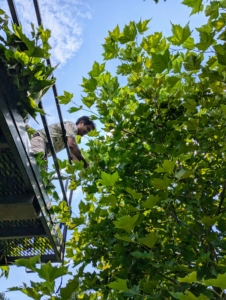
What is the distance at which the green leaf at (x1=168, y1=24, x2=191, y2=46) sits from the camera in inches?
59.6

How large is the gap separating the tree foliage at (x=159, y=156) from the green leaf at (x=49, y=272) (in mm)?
467

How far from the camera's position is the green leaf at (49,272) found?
94cm

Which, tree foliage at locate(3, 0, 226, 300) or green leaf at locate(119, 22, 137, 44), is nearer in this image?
tree foliage at locate(3, 0, 226, 300)

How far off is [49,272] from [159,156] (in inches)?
→ 41.9

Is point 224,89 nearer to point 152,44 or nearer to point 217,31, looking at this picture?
point 217,31

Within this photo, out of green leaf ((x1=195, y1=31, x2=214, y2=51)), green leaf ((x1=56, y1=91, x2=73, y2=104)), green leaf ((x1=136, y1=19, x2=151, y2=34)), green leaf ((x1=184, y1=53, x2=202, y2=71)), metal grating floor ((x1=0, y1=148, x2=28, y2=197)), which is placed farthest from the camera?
green leaf ((x1=56, y1=91, x2=73, y2=104))

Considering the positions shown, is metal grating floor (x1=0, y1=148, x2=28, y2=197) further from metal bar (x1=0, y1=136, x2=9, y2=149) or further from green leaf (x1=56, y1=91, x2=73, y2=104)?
green leaf (x1=56, y1=91, x2=73, y2=104)

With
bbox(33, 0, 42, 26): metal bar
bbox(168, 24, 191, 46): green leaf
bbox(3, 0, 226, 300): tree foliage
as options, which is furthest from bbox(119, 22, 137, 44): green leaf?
bbox(33, 0, 42, 26): metal bar

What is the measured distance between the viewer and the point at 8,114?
4.79 ft

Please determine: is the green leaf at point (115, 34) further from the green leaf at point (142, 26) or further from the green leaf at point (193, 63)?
the green leaf at point (193, 63)

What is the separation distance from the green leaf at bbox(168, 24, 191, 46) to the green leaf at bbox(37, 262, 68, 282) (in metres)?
1.24

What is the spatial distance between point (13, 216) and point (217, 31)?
155cm

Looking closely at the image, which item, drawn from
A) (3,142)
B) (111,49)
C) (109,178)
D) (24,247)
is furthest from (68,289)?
(24,247)

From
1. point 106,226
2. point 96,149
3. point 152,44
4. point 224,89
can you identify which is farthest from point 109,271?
point 152,44
